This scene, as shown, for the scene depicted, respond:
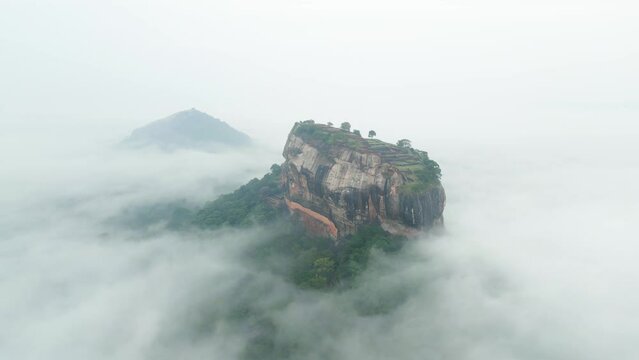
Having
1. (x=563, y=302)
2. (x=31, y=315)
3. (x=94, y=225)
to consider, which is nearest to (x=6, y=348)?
(x=31, y=315)

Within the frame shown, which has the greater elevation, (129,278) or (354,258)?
(354,258)

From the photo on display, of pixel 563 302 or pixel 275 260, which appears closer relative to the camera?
pixel 563 302

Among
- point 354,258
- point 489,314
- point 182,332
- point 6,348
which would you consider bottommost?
point 6,348

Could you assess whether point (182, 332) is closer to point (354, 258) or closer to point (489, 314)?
point (354, 258)

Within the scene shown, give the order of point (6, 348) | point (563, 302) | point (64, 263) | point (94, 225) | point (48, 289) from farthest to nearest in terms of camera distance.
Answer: point (94, 225) → point (64, 263) → point (48, 289) → point (563, 302) → point (6, 348)

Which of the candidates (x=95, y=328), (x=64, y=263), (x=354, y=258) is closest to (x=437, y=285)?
(x=354, y=258)

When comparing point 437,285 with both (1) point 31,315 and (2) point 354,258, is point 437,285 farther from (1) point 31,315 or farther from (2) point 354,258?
(1) point 31,315

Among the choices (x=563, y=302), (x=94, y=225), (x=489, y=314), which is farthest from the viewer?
(x=94, y=225)
